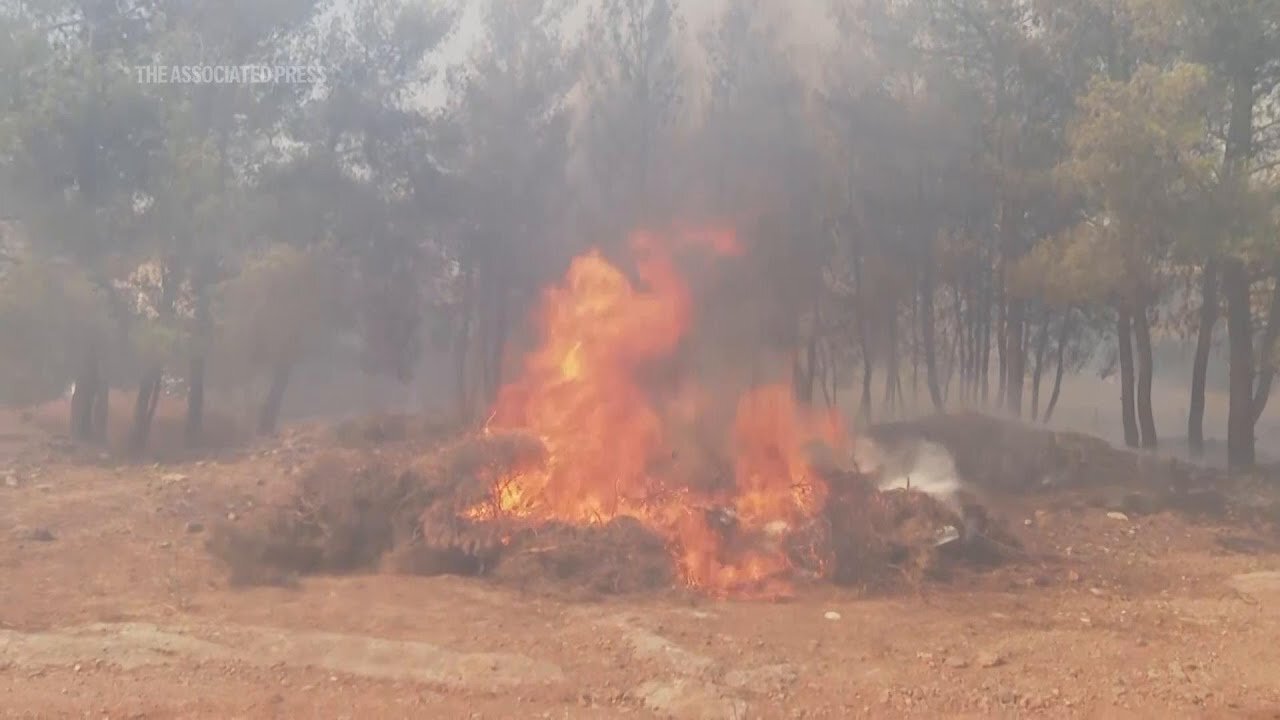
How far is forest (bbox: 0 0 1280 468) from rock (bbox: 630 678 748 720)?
10322mm

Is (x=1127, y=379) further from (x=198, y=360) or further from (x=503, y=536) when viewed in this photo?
(x=198, y=360)

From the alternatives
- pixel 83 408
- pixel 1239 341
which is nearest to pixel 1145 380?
pixel 1239 341

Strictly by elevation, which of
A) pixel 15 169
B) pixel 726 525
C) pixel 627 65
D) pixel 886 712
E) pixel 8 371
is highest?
pixel 627 65

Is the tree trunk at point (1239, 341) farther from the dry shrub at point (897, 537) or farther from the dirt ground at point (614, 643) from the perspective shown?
the dry shrub at point (897, 537)

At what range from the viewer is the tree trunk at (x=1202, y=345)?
1542 cm

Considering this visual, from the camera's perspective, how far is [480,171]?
872 inches

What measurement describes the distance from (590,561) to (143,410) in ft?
37.6

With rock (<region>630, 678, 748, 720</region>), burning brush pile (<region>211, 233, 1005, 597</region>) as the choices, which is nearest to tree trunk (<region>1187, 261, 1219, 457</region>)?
burning brush pile (<region>211, 233, 1005, 597</region>)

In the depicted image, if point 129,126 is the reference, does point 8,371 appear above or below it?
below

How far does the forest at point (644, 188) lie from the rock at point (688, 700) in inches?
406

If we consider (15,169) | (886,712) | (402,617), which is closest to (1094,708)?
(886,712)

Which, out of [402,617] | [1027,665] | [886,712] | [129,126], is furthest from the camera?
[129,126]

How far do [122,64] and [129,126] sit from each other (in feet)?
3.66

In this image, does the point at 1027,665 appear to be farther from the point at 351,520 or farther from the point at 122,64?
the point at 122,64
